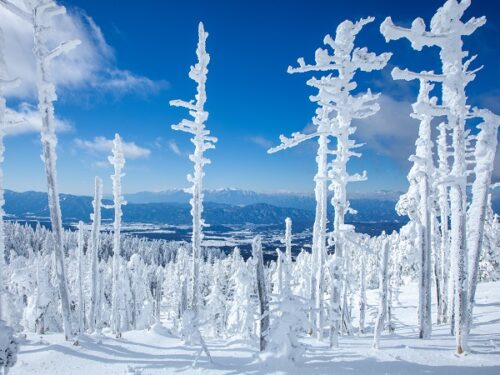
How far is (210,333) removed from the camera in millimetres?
43156

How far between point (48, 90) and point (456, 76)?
14206 millimetres

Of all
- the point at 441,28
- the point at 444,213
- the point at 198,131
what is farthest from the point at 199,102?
the point at 444,213

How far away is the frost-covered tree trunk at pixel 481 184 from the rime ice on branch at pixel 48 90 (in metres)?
14.2

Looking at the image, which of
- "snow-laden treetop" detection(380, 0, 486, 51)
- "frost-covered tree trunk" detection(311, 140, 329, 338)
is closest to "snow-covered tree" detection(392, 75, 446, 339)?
"frost-covered tree trunk" detection(311, 140, 329, 338)

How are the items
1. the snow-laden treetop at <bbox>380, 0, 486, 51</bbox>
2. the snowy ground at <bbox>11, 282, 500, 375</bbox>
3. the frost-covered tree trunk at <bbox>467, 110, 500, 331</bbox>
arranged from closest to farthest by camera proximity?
the snowy ground at <bbox>11, 282, 500, 375</bbox>, the snow-laden treetop at <bbox>380, 0, 486, 51</bbox>, the frost-covered tree trunk at <bbox>467, 110, 500, 331</bbox>

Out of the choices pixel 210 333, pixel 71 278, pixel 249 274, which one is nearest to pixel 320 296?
pixel 249 274

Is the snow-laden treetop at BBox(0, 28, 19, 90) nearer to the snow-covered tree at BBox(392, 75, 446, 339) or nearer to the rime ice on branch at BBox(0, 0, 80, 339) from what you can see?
the rime ice on branch at BBox(0, 0, 80, 339)

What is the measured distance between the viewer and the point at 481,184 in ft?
33.0

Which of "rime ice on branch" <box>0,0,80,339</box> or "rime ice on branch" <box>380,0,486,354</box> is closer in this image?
"rime ice on branch" <box>380,0,486,354</box>

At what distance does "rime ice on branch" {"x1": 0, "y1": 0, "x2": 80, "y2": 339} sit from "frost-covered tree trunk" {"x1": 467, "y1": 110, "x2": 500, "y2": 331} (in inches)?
559

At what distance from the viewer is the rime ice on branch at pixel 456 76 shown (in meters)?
9.27

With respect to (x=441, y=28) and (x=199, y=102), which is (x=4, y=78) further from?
(x=441, y=28)

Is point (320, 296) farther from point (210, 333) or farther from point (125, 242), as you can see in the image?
point (125, 242)

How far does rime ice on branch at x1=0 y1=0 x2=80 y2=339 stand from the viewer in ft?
40.0
